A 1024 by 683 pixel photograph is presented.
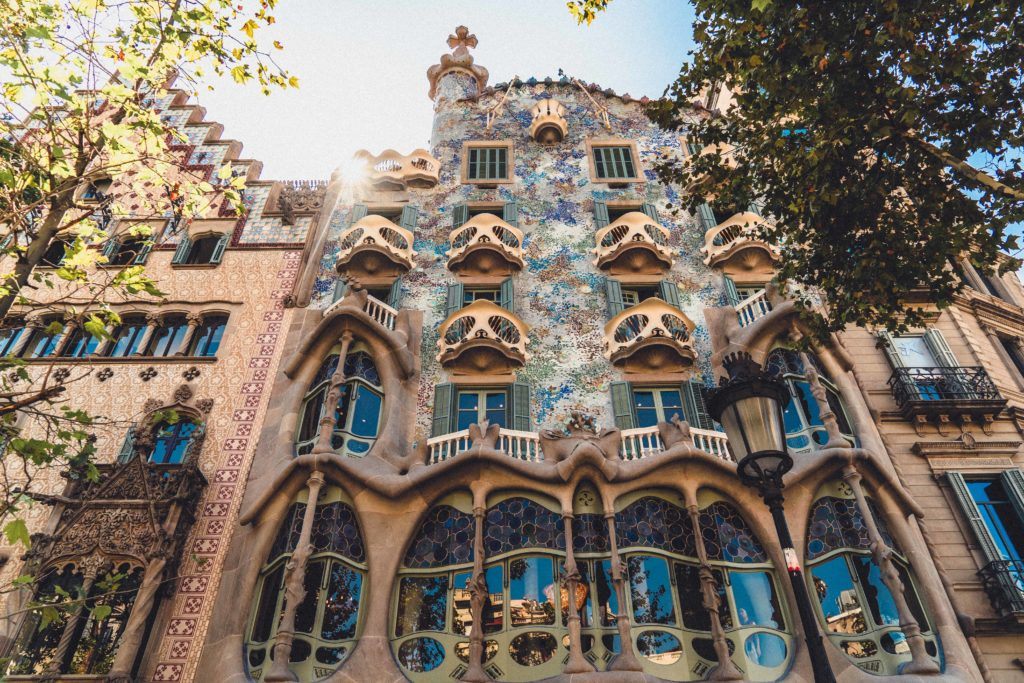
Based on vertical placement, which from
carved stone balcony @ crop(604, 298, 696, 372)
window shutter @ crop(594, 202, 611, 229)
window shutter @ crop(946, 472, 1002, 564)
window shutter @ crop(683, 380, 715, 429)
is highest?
window shutter @ crop(594, 202, 611, 229)

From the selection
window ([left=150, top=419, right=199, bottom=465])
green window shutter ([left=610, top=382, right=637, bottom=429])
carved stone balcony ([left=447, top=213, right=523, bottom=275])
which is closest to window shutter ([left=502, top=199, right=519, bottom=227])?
carved stone balcony ([left=447, top=213, right=523, bottom=275])

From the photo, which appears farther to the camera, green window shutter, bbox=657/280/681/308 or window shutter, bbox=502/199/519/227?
window shutter, bbox=502/199/519/227

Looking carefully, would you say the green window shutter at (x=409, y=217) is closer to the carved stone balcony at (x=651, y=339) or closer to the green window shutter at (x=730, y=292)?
the carved stone balcony at (x=651, y=339)

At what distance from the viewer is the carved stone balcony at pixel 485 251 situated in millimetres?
17344

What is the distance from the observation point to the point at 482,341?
590 inches

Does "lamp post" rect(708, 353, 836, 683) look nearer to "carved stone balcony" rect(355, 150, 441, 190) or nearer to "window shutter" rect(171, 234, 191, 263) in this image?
"carved stone balcony" rect(355, 150, 441, 190)

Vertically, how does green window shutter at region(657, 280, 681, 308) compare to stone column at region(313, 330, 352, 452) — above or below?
above

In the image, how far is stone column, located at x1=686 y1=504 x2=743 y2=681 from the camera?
10.4 metres

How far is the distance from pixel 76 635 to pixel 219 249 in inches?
399

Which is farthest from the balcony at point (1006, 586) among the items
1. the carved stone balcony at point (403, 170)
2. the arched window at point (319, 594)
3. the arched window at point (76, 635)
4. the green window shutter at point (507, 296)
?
the carved stone balcony at point (403, 170)

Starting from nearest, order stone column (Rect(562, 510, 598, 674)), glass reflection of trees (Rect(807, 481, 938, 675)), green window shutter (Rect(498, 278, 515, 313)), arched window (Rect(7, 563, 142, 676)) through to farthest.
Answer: stone column (Rect(562, 510, 598, 674)), glass reflection of trees (Rect(807, 481, 938, 675)), arched window (Rect(7, 563, 142, 676)), green window shutter (Rect(498, 278, 515, 313))

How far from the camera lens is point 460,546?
1200 centimetres

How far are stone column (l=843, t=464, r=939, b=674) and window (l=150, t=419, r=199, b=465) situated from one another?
13098mm

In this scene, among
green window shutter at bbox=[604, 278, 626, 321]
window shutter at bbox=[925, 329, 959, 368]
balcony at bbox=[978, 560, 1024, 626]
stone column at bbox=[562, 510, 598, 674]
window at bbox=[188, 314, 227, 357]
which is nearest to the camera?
stone column at bbox=[562, 510, 598, 674]
